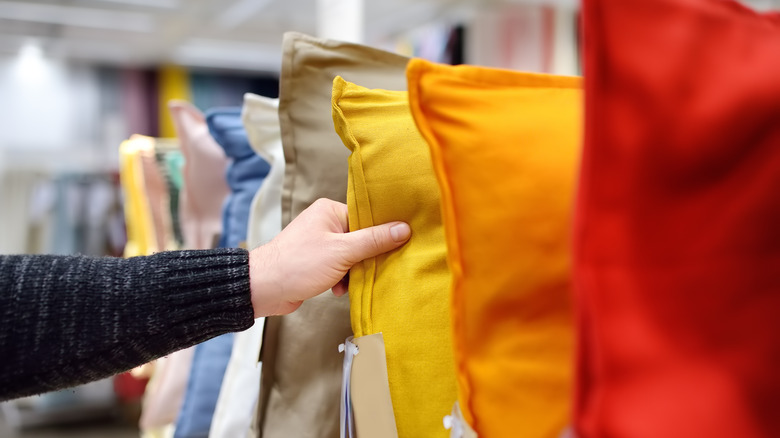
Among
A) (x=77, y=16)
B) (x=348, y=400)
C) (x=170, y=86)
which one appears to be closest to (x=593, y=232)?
(x=348, y=400)

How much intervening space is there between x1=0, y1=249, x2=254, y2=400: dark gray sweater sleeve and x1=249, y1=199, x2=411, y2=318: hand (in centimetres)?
2

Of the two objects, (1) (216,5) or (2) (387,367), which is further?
(1) (216,5)

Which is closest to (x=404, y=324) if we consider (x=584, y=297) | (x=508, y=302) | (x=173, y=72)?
(x=508, y=302)

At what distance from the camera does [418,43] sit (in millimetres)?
3482

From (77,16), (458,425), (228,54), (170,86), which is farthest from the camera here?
(170,86)

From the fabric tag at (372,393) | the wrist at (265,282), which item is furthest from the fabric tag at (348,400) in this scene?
the wrist at (265,282)

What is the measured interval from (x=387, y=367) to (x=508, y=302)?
176 millimetres

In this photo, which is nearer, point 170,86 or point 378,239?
point 378,239

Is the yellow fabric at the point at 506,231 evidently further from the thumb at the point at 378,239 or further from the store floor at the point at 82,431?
the store floor at the point at 82,431

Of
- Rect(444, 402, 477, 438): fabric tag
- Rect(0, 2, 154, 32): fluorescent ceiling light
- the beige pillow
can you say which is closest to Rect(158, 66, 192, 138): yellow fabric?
Rect(0, 2, 154, 32): fluorescent ceiling light

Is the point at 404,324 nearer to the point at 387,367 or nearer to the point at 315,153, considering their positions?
the point at 387,367

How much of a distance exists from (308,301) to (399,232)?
0.63ft

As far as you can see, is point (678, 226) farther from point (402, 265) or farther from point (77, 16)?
point (77, 16)

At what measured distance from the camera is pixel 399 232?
0.55 metres
